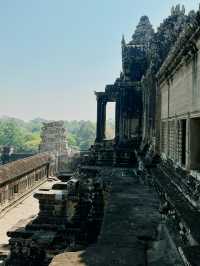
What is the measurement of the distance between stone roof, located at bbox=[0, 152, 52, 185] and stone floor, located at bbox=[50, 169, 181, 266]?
10881 millimetres

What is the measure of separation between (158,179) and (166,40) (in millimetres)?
7620

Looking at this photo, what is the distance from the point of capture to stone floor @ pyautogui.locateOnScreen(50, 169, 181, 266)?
13.7 ft

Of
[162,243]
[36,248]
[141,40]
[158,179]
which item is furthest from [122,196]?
[141,40]

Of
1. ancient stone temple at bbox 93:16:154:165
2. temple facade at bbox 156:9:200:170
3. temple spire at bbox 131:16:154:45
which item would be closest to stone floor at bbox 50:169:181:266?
temple facade at bbox 156:9:200:170

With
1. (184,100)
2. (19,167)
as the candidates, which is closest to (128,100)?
(19,167)

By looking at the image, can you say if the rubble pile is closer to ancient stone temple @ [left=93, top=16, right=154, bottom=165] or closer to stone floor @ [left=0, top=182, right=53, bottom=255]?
stone floor @ [left=0, top=182, right=53, bottom=255]

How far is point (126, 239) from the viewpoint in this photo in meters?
5.01

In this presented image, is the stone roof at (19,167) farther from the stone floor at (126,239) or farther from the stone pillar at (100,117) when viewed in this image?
the stone floor at (126,239)

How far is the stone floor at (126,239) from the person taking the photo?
418 cm

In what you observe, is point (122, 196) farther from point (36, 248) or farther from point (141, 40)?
point (141, 40)

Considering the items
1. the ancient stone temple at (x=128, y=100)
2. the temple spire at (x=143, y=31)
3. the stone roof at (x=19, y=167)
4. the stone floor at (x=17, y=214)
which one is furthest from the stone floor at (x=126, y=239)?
the temple spire at (x=143, y=31)

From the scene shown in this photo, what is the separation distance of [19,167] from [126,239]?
54.0ft

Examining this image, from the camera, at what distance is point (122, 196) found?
8484 mm

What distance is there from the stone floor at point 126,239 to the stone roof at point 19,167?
1088 cm
